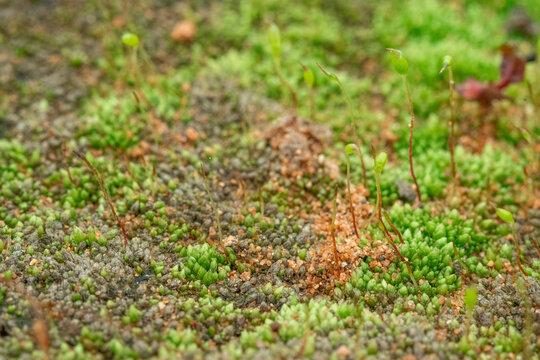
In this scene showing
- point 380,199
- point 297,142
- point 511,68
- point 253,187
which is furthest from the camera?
point 511,68

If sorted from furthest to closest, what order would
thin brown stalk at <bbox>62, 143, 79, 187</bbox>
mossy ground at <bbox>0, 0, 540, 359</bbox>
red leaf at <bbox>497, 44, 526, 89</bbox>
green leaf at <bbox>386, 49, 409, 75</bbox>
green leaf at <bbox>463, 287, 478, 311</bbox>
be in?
red leaf at <bbox>497, 44, 526, 89</bbox>
thin brown stalk at <bbox>62, 143, 79, 187</bbox>
green leaf at <bbox>386, 49, 409, 75</bbox>
mossy ground at <bbox>0, 0, 540, 359</bbox>
green leaf at <bbox>463, 287, 478, 311</bbox>

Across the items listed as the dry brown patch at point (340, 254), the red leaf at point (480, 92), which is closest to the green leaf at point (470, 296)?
the dry brown patch at point (340, 254)

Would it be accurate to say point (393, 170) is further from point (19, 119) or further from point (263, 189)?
point (19, 119)

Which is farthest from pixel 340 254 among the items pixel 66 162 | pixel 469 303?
pixel 66 162

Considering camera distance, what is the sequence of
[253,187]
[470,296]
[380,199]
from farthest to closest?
[253,187] → [380,199] → [470,296]

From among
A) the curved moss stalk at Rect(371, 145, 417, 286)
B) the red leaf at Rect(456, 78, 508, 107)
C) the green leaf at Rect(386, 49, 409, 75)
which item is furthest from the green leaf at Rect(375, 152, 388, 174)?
the red leaf at Rect(456, 78, 508, 107)

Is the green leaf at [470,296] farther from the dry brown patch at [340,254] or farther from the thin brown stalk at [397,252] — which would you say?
the dry brown patch at [340,254]

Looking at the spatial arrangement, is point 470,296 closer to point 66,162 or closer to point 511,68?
point 511,68

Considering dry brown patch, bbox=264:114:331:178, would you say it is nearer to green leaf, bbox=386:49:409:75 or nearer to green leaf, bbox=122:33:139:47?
green leaf, bbox=386:49:409:75
